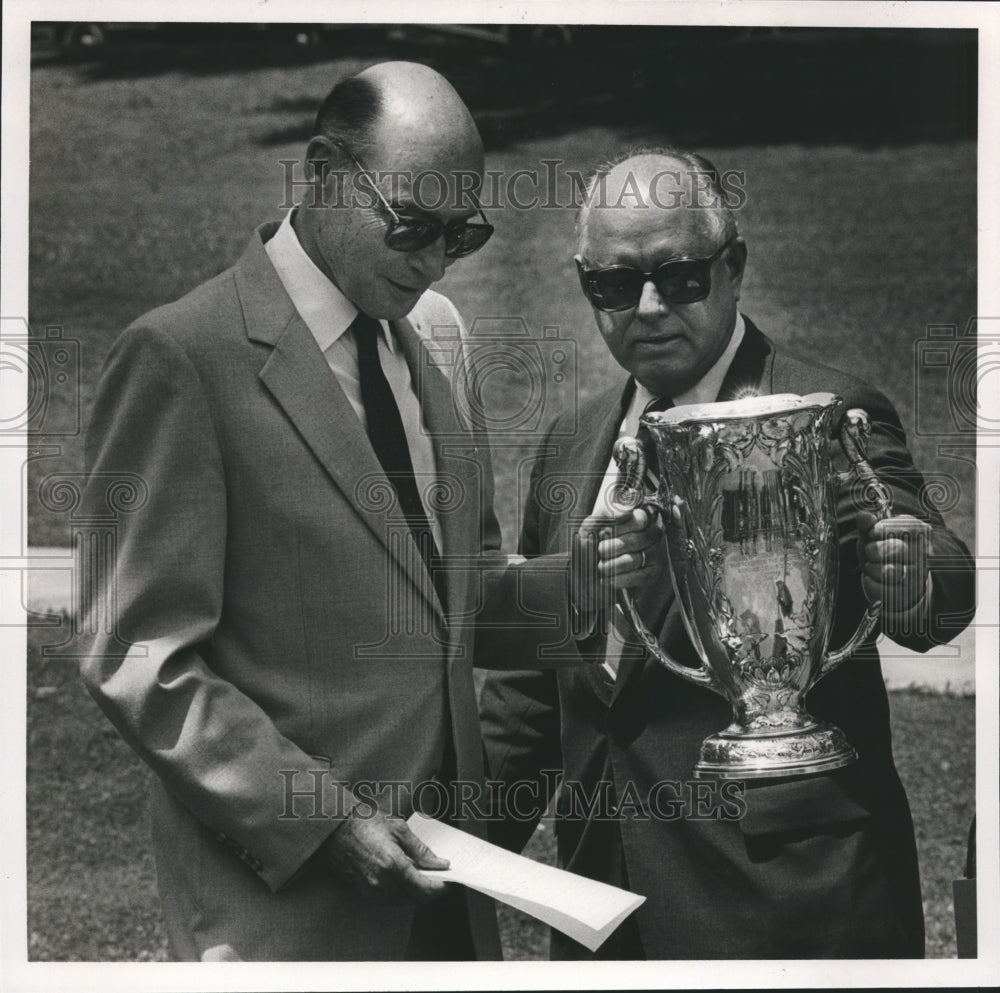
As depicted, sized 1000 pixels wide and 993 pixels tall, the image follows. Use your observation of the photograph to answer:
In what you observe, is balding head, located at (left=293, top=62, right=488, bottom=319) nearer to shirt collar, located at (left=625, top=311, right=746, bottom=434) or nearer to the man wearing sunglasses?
the man wearing sunglasses

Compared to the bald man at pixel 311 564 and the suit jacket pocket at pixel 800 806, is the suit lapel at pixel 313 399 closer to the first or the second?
the bald man at pixel 311 564

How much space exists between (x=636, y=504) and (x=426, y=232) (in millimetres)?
861

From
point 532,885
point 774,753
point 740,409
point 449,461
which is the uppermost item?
point 740,409

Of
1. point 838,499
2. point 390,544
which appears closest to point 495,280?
point 390,544

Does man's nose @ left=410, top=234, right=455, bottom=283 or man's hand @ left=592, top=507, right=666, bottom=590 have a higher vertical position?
man's nose @ left=410, top=234, right=455, bottom=283

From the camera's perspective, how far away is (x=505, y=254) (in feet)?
14.2

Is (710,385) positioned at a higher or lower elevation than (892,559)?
higher

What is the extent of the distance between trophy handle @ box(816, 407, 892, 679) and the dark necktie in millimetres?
1002

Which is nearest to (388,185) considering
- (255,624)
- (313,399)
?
(313,399)

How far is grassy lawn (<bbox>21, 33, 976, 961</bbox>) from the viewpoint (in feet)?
14.1

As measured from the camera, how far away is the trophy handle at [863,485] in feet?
13.2

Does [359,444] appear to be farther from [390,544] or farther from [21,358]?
[21,358]

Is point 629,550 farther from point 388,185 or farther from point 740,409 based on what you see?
point 388,185

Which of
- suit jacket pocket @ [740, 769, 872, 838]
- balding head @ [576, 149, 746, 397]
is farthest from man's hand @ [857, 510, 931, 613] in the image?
balding head @ [576, 149, 746, 397]
